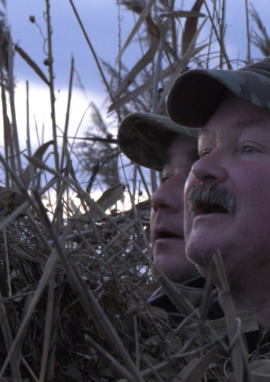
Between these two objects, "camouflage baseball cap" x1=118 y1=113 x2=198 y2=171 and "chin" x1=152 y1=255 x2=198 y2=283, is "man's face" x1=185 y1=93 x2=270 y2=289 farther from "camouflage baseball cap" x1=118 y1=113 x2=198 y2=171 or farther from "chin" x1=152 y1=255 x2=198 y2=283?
"camouflage baseball cap" x1=118 y1=113 x2=198 y2=171

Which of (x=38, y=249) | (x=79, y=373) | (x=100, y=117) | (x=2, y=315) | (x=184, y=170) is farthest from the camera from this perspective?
(x=100, y=117)

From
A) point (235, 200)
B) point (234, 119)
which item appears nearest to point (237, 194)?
point (235, 200)

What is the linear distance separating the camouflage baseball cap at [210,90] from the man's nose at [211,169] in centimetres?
12

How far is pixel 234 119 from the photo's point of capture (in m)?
1.44

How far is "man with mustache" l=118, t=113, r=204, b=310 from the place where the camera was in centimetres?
176

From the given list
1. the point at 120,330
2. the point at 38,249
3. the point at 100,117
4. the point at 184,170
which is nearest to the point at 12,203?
the point at 38,249

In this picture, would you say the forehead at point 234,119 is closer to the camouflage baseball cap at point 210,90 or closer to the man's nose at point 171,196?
the camouflage baseball cap at point 210,90

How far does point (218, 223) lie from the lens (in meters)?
1.35

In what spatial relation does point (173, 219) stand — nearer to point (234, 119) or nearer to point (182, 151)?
point (182, 151)

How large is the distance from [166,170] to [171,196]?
0.11 metres

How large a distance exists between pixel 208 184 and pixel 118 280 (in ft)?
1.08

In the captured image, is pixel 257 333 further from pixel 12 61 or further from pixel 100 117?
pixel 100 117

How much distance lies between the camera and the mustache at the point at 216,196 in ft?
4.43

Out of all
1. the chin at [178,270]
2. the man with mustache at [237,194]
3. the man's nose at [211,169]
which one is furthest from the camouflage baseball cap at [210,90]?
the chin at [178,270]
